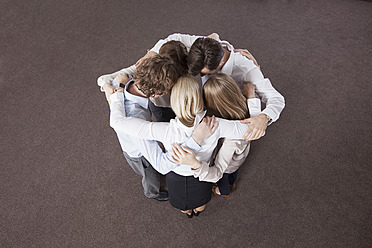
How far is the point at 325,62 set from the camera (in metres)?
2.54

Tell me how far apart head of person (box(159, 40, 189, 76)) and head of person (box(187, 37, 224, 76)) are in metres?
0.03

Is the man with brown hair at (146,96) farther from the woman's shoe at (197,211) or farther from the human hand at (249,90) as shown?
the human hand at (249,90)

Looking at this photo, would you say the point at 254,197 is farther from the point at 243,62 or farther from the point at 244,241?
the point at 243,62

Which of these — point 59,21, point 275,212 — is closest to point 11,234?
point 275,212

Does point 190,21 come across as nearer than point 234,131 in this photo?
No

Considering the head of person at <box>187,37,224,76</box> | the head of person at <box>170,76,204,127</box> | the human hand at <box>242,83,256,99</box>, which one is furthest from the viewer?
the human hand at <box>242,83,256,99</box>

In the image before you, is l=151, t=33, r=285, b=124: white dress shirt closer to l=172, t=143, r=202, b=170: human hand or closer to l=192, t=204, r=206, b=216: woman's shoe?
l=172, t=143, r=202, b=170: human hand

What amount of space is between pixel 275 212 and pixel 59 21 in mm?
2748

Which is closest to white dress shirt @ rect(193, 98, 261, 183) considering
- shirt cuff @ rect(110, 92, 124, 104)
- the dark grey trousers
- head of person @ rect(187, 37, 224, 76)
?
head of person @ rect(187, 37, 224, 76)

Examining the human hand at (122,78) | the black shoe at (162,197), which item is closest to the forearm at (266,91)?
the human hand at (122,78)

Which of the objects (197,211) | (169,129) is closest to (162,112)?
(169,129)

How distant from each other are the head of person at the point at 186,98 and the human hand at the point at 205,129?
0.19 ft

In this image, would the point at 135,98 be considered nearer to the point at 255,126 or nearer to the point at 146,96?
the point at 146,96

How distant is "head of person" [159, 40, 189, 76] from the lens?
51.3 inches
